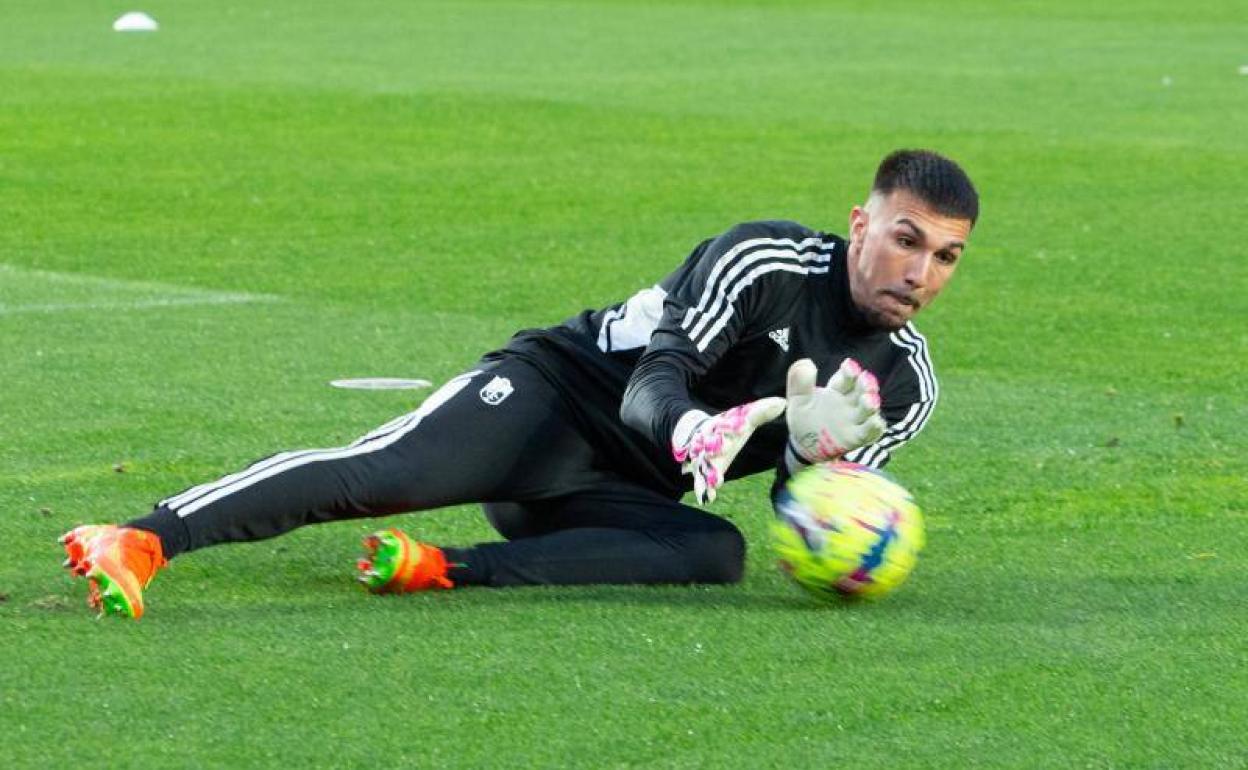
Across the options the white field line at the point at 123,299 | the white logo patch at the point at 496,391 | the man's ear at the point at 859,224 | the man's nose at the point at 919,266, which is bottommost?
the white field line at the point at 123,299

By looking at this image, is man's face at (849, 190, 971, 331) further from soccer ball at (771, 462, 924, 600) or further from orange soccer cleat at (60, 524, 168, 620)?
orange soccer cleat at (60, 524, 168, 620)

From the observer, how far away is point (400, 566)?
266 inches

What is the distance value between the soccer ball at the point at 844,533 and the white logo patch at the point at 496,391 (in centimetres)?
88

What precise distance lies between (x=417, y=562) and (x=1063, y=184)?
11.4 metres

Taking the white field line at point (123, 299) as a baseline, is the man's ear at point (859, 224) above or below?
above

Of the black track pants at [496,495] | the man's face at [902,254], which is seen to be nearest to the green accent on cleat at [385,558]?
the black track pants at [496,495]

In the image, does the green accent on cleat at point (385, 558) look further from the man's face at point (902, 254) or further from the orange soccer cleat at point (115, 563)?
the man's face at point (902, 254)

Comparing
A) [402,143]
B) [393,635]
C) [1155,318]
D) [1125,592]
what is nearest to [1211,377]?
[1155,318]

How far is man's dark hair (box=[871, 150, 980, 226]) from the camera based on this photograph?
6676 mm

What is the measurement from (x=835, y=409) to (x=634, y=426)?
2.22ft

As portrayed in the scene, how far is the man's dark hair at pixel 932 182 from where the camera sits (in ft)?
21.9

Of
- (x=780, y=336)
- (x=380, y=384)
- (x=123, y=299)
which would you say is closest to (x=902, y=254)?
(x=780, y=336)

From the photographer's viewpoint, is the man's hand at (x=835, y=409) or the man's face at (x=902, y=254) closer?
the man's hand at (x=835, y=409)

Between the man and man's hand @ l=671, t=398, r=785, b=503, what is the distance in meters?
0.03
